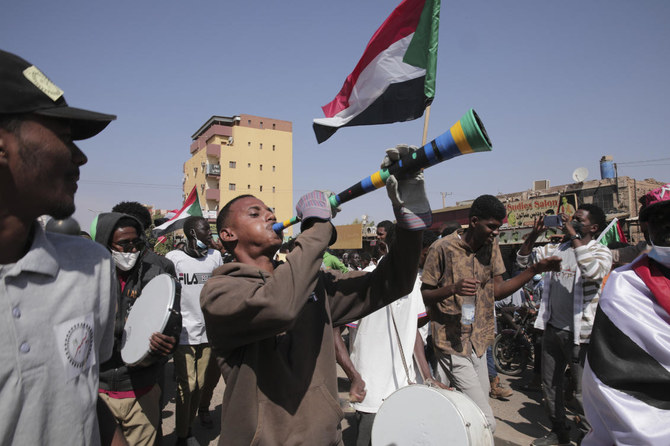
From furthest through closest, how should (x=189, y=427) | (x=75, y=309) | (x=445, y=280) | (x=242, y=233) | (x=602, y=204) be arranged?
(x=602, y=204) → (x=189, y=427) → (x=445, y=280) → (x=242, y=233) → (x=75, y=309)

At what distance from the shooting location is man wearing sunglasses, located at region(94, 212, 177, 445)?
3.15 m

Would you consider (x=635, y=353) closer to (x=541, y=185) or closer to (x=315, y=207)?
(x=315, y=207)

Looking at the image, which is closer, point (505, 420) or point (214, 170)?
point (505, 420)

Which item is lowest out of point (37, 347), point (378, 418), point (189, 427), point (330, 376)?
point (189, 427)

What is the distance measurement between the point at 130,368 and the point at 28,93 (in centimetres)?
257

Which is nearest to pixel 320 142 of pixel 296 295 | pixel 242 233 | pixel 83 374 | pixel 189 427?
pixel 242 233

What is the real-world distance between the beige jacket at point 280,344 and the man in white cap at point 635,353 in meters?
1.02

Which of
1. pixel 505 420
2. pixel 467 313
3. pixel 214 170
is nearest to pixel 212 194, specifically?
pixel 214 170

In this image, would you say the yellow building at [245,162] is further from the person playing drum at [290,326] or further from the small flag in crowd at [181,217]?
the person playing drum at [290,326]

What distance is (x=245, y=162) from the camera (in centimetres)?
5603

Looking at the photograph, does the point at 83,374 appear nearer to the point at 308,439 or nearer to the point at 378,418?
the point at 308,439

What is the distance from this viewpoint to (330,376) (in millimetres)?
2182

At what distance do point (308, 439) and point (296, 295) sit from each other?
2.36 feet

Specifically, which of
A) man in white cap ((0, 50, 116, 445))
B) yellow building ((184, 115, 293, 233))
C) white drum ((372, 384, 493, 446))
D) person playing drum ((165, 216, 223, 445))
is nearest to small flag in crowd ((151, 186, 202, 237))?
person playing drum ((165, 216, 223, 445))
